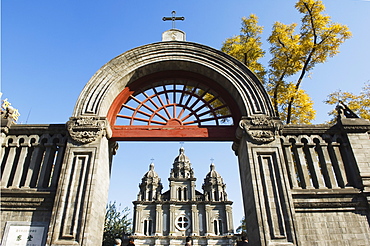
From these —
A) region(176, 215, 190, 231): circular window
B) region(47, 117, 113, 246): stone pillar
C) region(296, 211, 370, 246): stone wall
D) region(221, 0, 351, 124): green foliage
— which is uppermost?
region(221, 0, 351, 124): green foliage

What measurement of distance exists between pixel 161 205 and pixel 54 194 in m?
50.2

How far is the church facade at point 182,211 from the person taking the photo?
51062mm

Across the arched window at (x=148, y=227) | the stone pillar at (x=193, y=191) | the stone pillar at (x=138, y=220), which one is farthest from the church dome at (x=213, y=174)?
the stone pillar at (x=138, y=220)

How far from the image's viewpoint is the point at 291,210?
295 inches

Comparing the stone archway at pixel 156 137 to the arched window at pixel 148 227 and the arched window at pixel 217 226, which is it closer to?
the arched window at pixel 148 227

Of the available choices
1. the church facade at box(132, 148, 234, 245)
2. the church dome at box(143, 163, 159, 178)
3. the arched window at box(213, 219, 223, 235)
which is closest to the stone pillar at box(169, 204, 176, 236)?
the church facade at box(132, 148, 234, 245)

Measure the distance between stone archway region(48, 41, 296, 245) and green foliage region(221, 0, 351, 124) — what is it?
5030mm

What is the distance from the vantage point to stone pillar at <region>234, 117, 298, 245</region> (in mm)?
7300

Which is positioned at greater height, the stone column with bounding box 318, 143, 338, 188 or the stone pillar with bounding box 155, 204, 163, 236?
the stone pillar with bounding box 155, 204, 163, 236

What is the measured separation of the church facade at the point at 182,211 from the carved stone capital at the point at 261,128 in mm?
47149

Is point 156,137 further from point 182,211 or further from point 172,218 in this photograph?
point 182,211

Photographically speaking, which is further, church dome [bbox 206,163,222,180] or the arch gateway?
church dome [bbox 206,163,222,180]

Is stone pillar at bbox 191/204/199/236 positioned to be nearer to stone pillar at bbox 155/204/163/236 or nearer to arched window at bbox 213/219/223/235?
arched window at bbox 213/219/223/235

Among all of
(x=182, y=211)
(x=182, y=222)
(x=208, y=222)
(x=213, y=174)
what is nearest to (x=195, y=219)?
(x=208, y=222)
